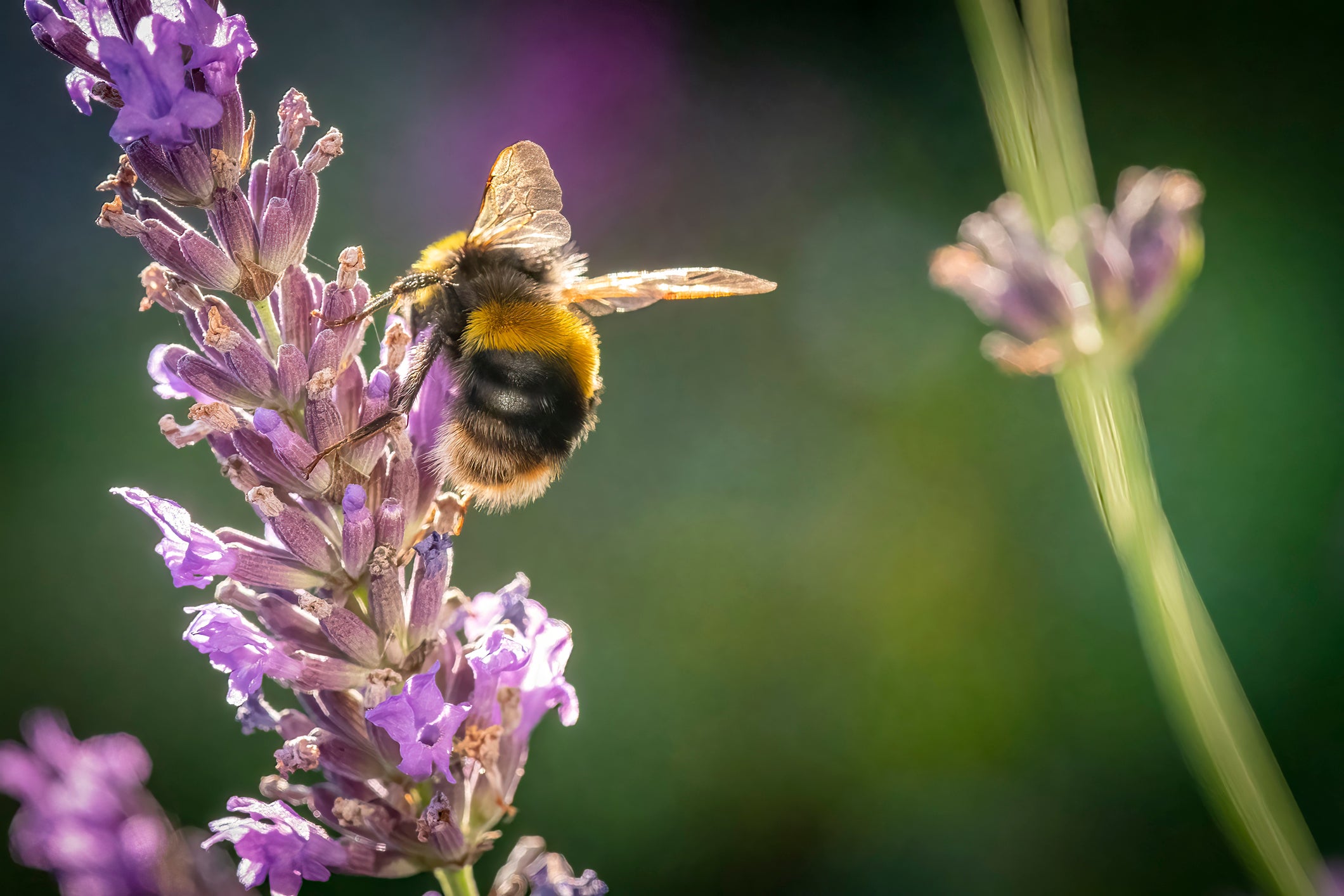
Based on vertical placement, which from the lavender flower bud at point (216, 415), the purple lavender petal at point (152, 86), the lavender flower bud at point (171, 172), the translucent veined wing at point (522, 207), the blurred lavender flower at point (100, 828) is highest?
the translucent veined wing at point (522, 207)

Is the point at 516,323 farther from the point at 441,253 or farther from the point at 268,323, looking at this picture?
the point at 268,323

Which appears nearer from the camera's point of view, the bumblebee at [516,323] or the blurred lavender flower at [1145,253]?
the bumblebee at [516,323]

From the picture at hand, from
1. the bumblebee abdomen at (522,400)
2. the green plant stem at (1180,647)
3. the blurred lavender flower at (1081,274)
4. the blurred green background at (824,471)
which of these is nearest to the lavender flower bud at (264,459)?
the bumblebee abdomen at (522,400)

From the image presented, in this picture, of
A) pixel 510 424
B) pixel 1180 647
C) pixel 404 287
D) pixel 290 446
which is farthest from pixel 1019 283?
pixel 290 446

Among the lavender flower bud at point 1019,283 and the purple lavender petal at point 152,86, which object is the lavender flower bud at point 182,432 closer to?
the purple lavender petal at point 152,86

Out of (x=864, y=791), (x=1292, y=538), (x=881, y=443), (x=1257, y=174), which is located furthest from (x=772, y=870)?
(x=1257, y=174)

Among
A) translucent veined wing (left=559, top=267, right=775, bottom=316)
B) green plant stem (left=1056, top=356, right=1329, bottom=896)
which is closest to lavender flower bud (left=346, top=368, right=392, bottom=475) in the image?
translucent veined wing (left=559, top=267, right=775, bottom=316)

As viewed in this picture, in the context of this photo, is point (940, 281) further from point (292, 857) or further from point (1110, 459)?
point (292, 857)
